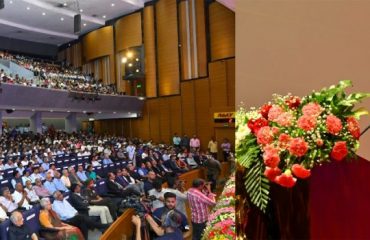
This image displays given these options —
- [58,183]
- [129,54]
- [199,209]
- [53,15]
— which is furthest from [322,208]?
[53,15]

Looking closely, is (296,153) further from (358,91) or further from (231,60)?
(231,60)

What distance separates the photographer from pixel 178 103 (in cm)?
1969

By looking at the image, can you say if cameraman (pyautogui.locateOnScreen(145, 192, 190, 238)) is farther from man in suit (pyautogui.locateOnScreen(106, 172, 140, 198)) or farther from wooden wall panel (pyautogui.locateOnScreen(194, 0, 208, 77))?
wooden wall panel (pyautogui.locateOnScreen(194, 0, 208, 77))

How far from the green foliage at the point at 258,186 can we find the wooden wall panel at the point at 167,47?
1789cm

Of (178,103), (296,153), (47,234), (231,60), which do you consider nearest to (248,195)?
(296,153)

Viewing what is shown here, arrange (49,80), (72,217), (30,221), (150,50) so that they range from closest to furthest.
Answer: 1. (30,221)
2. (72,217)
3. (49,80)
4. (150,50)

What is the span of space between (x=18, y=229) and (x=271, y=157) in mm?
3947

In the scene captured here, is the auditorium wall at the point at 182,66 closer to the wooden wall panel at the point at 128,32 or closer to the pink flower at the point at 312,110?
the wooden wall panel at the point at 128,32

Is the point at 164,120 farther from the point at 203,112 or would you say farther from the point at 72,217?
the point at 72,217

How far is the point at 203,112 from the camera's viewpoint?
18344 mm

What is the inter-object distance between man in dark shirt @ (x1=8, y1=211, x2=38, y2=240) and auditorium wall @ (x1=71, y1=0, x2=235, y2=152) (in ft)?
38.7

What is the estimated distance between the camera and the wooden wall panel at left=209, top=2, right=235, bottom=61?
1678 centimetres

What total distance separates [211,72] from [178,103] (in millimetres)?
2888

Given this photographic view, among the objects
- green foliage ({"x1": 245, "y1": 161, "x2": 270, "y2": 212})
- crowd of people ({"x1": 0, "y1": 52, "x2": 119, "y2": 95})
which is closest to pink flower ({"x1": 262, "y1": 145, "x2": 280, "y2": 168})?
green foliage ({"x1": 245, "y1": 161, "x2": 270, "y2": 212})
